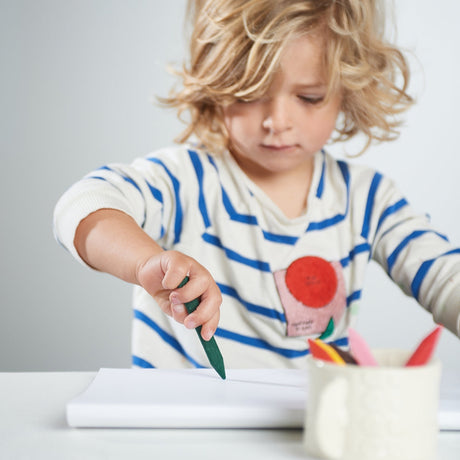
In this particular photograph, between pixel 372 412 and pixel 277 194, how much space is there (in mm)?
492

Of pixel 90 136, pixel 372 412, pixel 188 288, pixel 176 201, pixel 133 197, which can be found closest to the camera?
pixel 372 412

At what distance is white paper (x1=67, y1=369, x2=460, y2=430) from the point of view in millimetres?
330

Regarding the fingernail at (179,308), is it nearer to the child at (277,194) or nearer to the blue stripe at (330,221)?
the child at (277,194)

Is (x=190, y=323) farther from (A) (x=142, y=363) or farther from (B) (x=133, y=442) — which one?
(A) (x=142, y=363)

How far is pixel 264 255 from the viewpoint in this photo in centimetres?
70

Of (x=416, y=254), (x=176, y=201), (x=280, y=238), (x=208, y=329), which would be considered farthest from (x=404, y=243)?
(x=208, y=329)

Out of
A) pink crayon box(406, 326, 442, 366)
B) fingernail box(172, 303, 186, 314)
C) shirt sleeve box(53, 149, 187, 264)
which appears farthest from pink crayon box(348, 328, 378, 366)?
shirt sleeve box(53, 149, 187, 264)

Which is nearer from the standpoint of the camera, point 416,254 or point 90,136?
point 416,254

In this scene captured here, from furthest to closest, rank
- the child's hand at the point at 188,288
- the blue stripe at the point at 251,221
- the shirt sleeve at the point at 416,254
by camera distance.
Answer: the blue stripe at the point at 251,221 → the shirt sleeve at the point at 416,254 → the child's hand at the point at 188,288

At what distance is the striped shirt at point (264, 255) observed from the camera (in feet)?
2.23

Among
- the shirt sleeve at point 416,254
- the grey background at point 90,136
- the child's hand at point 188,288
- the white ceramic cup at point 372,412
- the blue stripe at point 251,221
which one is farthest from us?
the grey background at point 90,136

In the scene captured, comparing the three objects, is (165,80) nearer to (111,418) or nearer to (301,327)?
(301,327)

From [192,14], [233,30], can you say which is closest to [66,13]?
[192,14]

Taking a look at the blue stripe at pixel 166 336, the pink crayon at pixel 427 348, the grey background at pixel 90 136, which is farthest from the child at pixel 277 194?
the grey background at pixel 90 136
